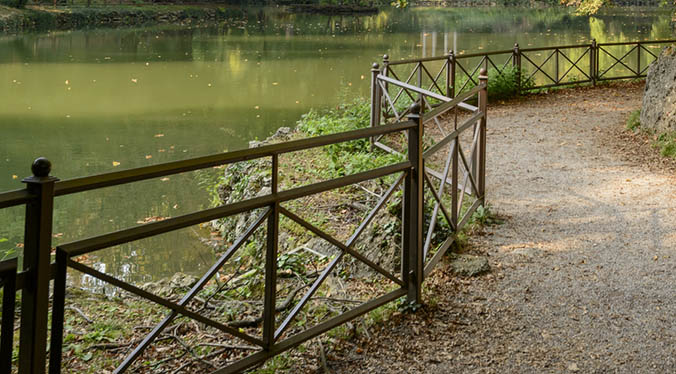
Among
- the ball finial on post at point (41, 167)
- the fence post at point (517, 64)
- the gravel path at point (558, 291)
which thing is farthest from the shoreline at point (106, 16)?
the ball finial on post at point (41, 167)

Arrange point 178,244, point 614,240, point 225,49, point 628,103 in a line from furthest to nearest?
1. point 225,49
2. point 628,103
3. point 178,244
4. point 614,240

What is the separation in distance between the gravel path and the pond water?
11.6 feet

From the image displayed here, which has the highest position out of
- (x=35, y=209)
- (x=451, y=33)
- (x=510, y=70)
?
(x=451, y=33)

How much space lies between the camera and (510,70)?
15.0m

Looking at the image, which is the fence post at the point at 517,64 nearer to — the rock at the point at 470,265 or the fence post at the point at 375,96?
the fence post at the point at 375,96

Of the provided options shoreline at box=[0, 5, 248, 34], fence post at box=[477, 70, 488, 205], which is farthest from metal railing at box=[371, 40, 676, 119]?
shoreline at box=[0, 5, 248, 34]

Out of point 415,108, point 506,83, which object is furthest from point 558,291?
point 506,83

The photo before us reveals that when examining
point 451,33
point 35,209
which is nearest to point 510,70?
point 35,209

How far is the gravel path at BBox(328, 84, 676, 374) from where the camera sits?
4062 millimetres

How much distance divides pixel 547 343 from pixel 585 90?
12485mm

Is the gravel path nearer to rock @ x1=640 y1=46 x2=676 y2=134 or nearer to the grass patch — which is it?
rock @ x1=640 y1=46 x2=676 y2=134

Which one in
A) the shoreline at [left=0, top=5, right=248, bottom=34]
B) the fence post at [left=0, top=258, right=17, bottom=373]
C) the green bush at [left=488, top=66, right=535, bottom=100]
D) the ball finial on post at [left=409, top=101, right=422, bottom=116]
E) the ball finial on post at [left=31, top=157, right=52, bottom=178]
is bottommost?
the fence post at [left=0, top=258, right=17, bottom=373]

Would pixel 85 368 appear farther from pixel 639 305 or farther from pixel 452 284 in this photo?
pixel 639 305

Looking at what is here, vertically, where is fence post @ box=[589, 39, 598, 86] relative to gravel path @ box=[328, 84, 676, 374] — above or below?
above
